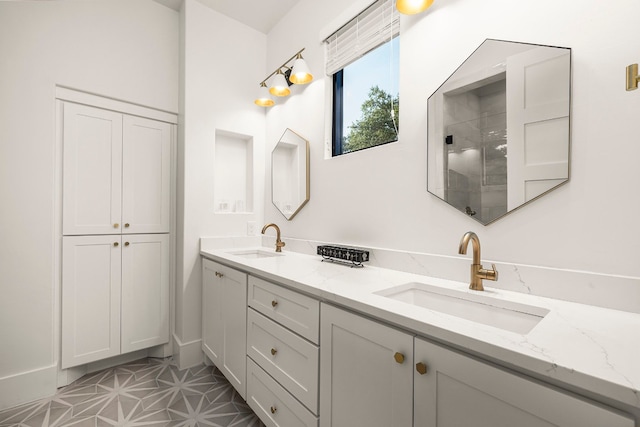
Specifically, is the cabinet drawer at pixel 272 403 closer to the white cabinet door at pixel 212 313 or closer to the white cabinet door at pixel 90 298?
the white cabinet door at pixel 212 313

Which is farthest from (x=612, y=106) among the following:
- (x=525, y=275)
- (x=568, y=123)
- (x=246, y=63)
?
(x=246, y=63)

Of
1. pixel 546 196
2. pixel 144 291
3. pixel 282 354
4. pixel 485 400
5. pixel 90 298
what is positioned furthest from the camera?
pixel 144 291

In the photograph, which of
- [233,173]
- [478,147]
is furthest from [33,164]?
[478,147]

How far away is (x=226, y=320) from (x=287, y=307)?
2.54 ft

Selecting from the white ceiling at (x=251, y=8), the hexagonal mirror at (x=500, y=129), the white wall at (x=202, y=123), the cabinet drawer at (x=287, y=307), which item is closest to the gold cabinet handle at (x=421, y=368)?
the cabinet drawer at (x=287, y=307)

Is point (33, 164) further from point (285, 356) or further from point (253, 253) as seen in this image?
point (285, 356)

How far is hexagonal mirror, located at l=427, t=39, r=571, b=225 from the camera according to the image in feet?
3.39

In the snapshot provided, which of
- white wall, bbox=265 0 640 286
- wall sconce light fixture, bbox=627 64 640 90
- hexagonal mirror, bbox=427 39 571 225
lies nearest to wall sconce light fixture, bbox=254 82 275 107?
white wall, bbox=265 0 640 286

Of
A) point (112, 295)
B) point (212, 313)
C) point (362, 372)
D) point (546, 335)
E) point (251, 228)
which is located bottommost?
point (212, 313)

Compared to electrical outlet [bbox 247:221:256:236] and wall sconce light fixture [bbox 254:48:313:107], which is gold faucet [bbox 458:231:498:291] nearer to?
wall sconce light fixture [bbox 254:48:313:107]

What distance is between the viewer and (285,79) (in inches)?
91.3

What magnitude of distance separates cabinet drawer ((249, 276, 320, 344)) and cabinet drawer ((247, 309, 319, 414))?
37 mm

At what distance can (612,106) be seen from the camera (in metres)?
0.93

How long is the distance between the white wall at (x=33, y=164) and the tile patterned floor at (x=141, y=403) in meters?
0.17
